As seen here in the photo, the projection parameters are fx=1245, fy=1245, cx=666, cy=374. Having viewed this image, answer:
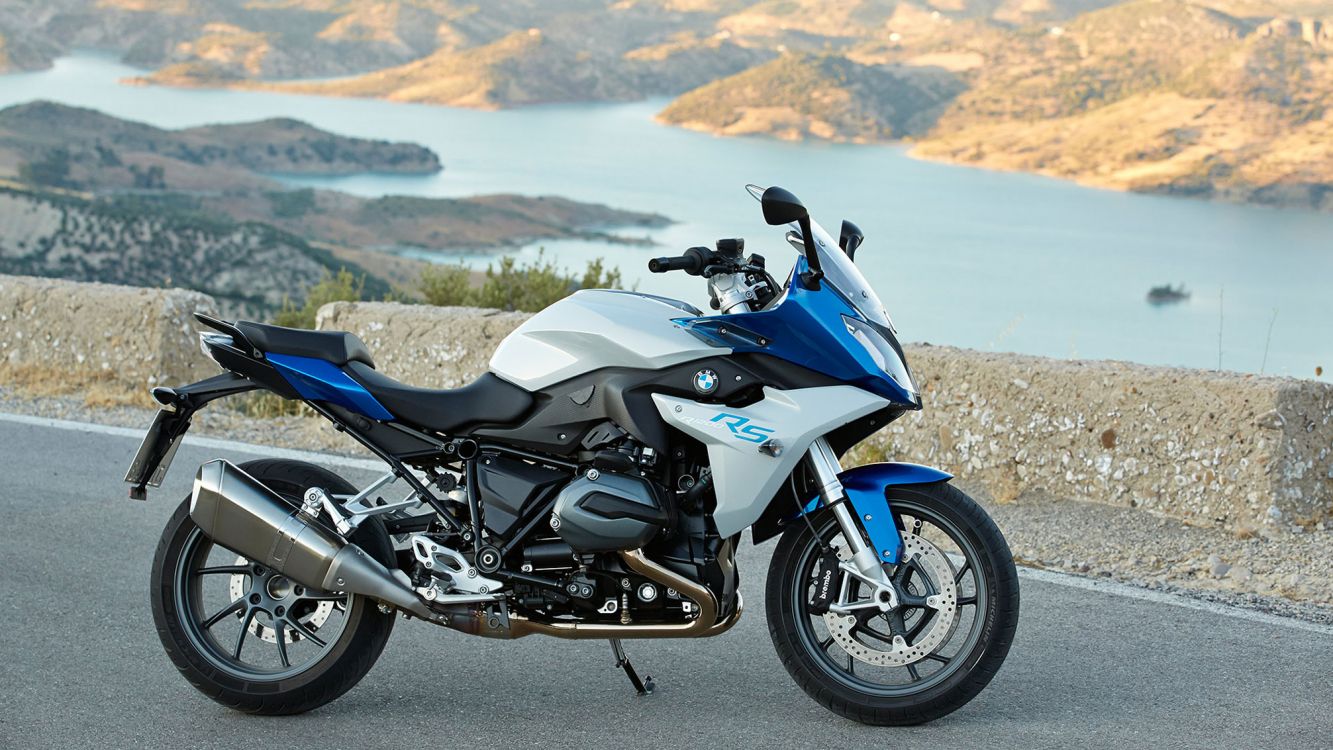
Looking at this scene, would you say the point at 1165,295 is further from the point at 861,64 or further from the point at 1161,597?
the point at 861,64

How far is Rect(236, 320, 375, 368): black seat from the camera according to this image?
136 inches

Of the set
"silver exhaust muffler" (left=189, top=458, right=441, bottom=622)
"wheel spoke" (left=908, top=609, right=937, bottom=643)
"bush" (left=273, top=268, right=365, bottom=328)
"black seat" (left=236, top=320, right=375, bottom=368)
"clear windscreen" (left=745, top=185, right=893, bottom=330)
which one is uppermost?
"clear windscreen" (left=745, top=185, right=893, bottom=330)

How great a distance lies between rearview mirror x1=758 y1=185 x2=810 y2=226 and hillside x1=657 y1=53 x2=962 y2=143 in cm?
7982

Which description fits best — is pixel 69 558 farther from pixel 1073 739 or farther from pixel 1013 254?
pixel 1013 254

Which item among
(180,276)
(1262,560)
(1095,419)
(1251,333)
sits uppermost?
(1095,419)

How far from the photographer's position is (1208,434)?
5.41 meters

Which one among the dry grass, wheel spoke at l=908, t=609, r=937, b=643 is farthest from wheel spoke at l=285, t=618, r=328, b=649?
the dry grass

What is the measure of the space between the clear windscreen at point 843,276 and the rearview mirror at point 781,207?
88 mm

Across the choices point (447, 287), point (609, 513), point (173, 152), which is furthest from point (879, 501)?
point (173, 152)

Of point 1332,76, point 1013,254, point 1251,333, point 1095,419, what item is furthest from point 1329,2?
point 1095,419

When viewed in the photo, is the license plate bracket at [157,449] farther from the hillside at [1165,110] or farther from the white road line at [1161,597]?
the hillside at [1165,110]

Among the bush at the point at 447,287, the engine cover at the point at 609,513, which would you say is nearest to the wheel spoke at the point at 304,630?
the engine cover at the point at 609,513

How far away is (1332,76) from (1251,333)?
60076 millimetres

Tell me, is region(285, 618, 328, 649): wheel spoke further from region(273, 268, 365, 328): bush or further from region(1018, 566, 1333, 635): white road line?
region(273, 268, 365, 328): bush
